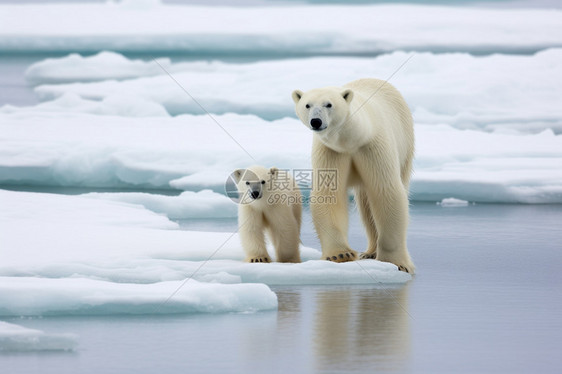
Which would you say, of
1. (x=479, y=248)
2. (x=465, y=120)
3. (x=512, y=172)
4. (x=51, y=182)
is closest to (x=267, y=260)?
(x=479, y=248)

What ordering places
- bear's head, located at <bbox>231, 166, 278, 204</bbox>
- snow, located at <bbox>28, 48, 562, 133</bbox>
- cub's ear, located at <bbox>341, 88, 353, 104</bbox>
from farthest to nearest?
snow, located at <bbox>28, 48, 562, 133</bbox> → bear's head, located at <bbox>231, 166, 278, 204</bbox> → cub's ear, located at <bbox>341, 88, 353, 104</bbox>

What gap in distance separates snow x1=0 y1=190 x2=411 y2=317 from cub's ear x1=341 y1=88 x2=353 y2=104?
40.0 inches

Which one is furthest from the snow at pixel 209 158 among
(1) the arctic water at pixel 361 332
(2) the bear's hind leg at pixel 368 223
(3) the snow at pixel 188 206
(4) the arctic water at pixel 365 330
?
(1) the arctic water at pixel 361 332

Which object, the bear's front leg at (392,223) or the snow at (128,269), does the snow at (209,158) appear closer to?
the snow at (128,269)

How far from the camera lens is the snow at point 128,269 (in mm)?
5215

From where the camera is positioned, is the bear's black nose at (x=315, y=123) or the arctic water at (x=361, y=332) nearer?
the arctic water at (x=361, y=332)

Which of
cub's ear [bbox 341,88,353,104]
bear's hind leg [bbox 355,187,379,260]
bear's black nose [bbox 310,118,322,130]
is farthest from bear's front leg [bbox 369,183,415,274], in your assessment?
bear's black nose [bbox 310,118,322,130]

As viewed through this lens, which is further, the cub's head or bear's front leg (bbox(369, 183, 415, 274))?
bear's front leg (bbox(369, 183, 415, 274))

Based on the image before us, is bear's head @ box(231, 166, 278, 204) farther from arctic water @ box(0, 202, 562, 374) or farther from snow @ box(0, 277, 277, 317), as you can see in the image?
snow @ box(0, 277, 277, 317)

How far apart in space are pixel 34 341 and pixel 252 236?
2275mm

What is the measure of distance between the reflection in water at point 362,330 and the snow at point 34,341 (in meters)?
1.13

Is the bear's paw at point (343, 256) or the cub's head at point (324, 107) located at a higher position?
the cub's head at point (324, 107)

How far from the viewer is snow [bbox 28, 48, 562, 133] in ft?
50.5

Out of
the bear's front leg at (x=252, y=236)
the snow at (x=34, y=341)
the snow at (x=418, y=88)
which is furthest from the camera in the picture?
the snow at (x=418, y=88)
